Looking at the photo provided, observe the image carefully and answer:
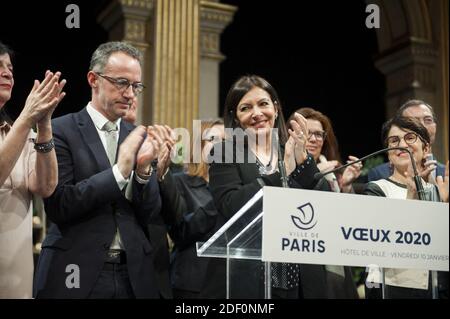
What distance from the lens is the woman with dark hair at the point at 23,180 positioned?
2.25 meters

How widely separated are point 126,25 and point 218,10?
882 millimetres

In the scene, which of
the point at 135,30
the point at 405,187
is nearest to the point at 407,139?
the point at 405,187

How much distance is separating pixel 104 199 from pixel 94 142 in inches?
10.2

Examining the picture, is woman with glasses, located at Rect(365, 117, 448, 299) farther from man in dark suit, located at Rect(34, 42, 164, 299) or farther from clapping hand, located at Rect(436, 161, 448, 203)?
man in dark suit, located at Rect(34, 42, 164, 299)

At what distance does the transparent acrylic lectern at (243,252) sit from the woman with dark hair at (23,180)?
58cm

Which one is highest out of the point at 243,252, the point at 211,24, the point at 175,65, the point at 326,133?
the point at 211,24

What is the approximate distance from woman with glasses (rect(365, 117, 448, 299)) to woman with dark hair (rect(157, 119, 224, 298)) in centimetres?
72

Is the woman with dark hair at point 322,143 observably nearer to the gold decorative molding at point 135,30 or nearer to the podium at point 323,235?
the podium at point 323,235

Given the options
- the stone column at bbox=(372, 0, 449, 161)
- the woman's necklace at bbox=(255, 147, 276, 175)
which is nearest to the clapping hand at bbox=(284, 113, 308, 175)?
A: the woman's necklace at bbox=(255, 147, 276, 175)

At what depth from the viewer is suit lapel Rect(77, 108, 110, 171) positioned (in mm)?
2551

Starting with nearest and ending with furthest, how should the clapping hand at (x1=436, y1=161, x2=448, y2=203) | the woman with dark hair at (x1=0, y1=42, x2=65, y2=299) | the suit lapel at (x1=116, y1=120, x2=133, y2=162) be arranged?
the woman with dark hair at (x1=0, y1=42, x2=65, y2=299), the suit lapel at (x1=116, y1=120, x2=133, y2=162), the clapping hand at (x1=436, y1=161, x2=448, y2=203)

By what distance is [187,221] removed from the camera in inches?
119

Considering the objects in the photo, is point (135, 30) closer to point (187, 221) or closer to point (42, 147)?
point (187, 221)

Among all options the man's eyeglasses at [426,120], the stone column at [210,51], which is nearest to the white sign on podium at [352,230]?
the man's eyeglasses at [426,120]
